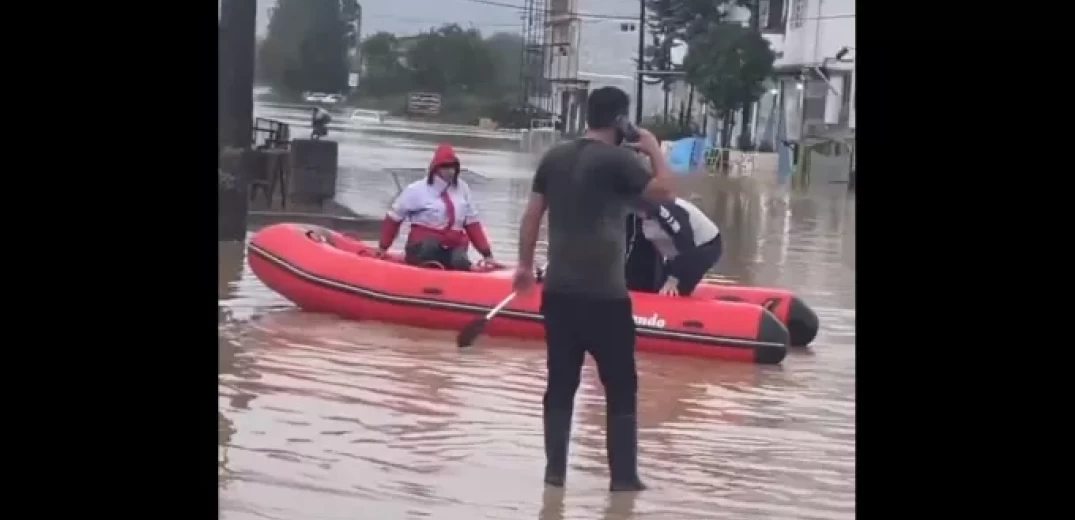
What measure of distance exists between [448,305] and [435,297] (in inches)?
6.0

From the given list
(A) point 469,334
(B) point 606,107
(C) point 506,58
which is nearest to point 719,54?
(B) point 606,107

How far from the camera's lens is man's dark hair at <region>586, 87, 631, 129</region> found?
4.27m

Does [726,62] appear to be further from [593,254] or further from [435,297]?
[435,297]

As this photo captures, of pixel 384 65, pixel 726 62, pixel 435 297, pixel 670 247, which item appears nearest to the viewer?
pixel 726 62

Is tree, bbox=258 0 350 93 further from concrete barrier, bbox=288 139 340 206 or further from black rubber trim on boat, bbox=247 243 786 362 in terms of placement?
black rubber trim on boat, bbox=247 243 786 362

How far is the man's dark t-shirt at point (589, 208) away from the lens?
4.26 meters

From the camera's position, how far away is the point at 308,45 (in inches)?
182

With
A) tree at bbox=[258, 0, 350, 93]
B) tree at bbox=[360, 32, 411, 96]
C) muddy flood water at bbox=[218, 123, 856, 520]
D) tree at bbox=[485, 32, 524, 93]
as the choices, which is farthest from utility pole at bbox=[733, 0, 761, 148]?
tree at bbox=[258, 0, 350, 93]

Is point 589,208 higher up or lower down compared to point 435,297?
higher up
